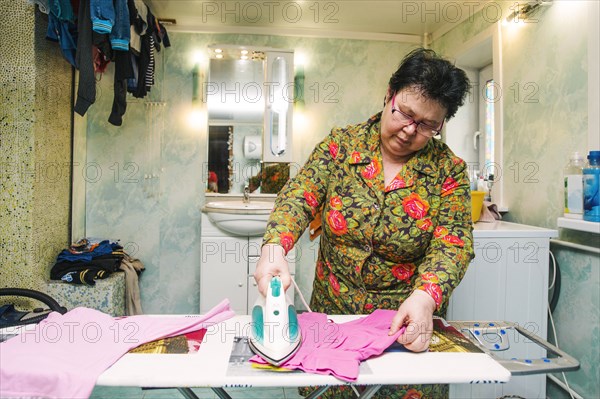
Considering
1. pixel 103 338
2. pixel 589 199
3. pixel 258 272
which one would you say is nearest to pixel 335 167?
pixel 258 272

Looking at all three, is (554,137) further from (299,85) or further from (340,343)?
(299,85)

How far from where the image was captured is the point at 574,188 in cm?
178

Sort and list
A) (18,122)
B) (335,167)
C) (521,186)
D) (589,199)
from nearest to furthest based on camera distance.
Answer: (335,167)
(589,199)
(18,122)
(521,186)

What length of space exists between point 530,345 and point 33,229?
246 centimetres

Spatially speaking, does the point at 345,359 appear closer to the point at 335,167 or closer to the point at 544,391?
the point at 335,167

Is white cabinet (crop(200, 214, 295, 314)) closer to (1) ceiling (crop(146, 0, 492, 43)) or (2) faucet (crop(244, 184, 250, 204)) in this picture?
(2) faucet (crop(244, 184, 250, 204))

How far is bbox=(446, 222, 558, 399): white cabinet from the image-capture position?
6.17 feet

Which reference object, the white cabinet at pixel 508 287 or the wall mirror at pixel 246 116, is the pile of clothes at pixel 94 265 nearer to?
the wall mirror at pixel 246 116

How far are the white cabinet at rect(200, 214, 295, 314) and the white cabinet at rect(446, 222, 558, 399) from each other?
124cm

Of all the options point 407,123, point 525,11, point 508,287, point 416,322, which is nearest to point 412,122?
point 407,123

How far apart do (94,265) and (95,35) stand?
128 cm

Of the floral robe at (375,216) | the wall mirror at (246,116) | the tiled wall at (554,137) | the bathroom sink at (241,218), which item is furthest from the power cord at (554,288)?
the wall mirror at (246,116)

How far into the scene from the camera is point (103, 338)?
961 millimetres

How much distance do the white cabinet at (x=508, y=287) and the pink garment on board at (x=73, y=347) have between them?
122cm
